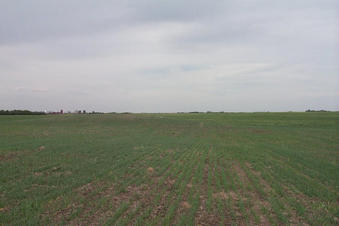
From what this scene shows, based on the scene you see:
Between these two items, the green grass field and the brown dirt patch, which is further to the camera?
→ the brown dirt patch

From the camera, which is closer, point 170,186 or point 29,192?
point 29,192

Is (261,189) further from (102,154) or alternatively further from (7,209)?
(102,154)

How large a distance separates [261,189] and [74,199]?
7383mm

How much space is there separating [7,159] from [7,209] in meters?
7.51

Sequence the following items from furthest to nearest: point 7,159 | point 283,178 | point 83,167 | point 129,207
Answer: point 7,159, point 83,167, point 283,178, point 129,207

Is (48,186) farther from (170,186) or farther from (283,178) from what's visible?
(283,178)

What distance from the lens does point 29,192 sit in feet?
25.6

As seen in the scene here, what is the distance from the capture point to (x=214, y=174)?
11023 mm

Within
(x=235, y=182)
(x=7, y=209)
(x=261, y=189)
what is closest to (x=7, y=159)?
(x=7, y=209)

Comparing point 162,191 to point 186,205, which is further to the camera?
point 162,191

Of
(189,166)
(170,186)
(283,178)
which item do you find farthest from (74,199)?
(283,178)

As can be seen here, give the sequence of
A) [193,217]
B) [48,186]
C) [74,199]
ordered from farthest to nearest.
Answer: [48,186] → [74,199] → [193,217]

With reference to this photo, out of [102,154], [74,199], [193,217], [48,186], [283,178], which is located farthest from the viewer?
[102,154]

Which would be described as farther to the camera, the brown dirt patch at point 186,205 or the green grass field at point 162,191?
the brown dirt patch at point 186,205
